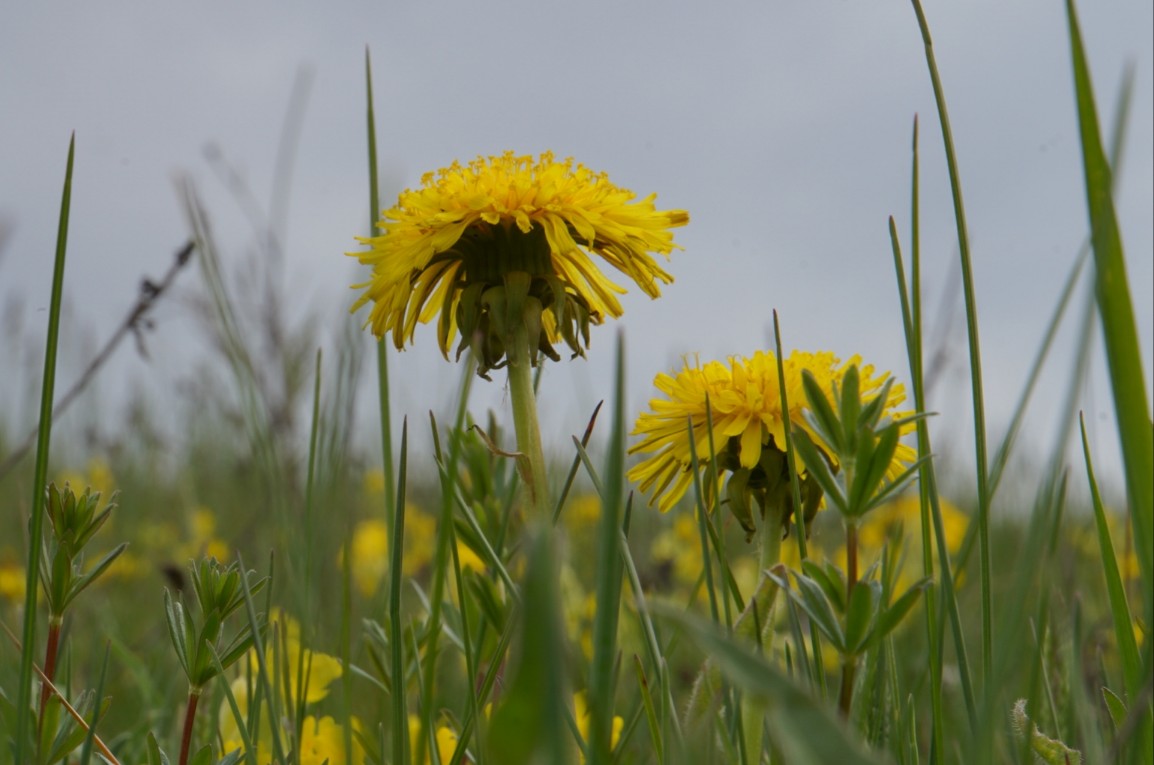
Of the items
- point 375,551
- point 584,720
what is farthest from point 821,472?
point 375,551

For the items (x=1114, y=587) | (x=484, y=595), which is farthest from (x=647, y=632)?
(x=1114, y=587)

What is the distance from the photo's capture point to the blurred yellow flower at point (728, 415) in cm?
73

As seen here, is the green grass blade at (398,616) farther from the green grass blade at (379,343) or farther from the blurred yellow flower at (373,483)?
the blurred yellow flower at (373,483)

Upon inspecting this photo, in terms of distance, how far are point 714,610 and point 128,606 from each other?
2600mm

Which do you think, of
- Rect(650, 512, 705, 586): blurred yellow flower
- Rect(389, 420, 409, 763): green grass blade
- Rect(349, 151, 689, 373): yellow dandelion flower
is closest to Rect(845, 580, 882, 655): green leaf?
Rect(389, 420, 409, 763): green grass blade

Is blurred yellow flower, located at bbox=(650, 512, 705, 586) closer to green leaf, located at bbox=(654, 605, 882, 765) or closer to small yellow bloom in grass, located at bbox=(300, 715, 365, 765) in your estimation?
small yellow bloom in grass, located at bbox=(300, 715, 365, 765)

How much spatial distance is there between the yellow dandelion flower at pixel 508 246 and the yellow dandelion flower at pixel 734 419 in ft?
0.29

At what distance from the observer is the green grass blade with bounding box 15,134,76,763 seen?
57 centimetres

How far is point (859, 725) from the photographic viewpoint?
2.43ft

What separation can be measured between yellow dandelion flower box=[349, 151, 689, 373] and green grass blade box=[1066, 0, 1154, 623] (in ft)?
1.27

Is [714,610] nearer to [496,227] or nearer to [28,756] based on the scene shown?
[496,227]

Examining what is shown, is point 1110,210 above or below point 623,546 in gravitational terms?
above

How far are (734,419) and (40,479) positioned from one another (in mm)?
461

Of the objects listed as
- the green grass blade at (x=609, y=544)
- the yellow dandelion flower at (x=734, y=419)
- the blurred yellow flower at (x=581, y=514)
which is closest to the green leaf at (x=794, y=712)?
the green grass blade at (x=609, y=544)
